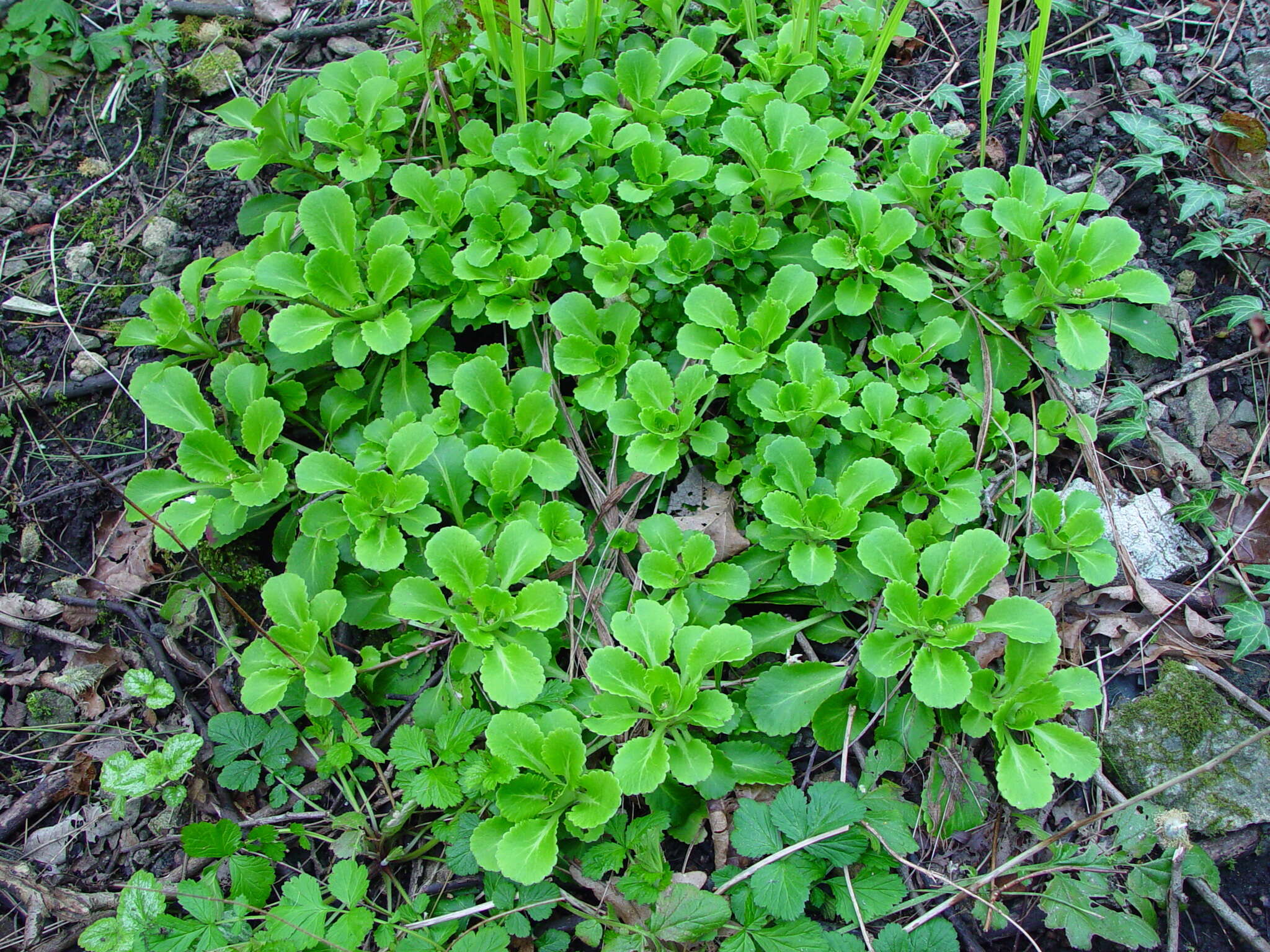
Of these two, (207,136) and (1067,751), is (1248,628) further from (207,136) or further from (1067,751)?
(207,136)

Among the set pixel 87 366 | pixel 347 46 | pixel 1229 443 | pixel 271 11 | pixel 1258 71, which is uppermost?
pixel 271 11

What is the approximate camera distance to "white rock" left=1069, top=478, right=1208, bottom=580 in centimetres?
244

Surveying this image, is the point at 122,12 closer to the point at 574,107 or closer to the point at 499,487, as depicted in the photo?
the point at 574,107

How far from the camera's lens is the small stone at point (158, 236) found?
3.08 meters

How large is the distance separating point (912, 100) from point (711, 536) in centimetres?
214

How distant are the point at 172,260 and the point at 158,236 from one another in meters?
0.15

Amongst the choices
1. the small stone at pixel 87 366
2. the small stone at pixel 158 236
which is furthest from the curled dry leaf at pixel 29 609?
the small stone at pixel 158 236

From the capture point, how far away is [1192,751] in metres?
2.12

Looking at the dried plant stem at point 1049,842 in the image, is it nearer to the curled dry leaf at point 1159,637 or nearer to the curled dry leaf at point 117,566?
the curled dry leaf at point 1159,637

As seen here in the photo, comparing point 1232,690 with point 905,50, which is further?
point 905,50

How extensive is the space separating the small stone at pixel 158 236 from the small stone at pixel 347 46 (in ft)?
3.57

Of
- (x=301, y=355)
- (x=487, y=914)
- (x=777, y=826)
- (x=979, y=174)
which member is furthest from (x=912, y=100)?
(x=487, y=914)

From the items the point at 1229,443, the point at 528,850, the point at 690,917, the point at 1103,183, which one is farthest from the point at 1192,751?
the point at 1103,183

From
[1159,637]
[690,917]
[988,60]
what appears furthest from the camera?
[988,60]
